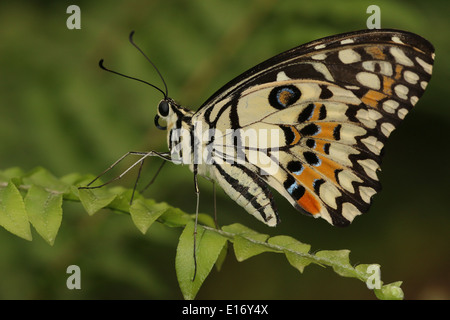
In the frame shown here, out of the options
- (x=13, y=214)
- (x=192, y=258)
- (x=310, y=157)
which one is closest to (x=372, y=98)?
(x=310, y=157)

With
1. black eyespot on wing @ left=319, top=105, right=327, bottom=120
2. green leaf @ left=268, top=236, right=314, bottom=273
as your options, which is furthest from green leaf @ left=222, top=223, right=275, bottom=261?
black eyespot on wing @ left=319, top=105, right=327, bottom=120

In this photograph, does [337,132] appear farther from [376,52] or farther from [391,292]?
[391,292]

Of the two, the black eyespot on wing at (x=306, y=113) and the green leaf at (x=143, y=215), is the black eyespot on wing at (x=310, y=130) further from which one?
the green leaf at (x=143, y=215)

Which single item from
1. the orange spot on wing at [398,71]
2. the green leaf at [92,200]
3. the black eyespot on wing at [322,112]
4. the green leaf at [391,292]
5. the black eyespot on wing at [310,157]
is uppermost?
the orange spot on wing at [398,71]

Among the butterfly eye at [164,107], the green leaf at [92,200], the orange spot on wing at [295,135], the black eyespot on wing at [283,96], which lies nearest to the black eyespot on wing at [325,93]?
the black eyespot on wing at [283,96]

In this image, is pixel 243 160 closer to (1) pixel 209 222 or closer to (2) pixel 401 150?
(1) pixel 209 222

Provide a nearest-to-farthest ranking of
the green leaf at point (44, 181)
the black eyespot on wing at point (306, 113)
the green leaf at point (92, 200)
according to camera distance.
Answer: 1. the green leaf at point (92, 200)
2. the green leaf at point (44, 181)
3. the black eyespot on wing at point (306, 113)

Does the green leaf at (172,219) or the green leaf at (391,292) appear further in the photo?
the green leaf at (172,219)
